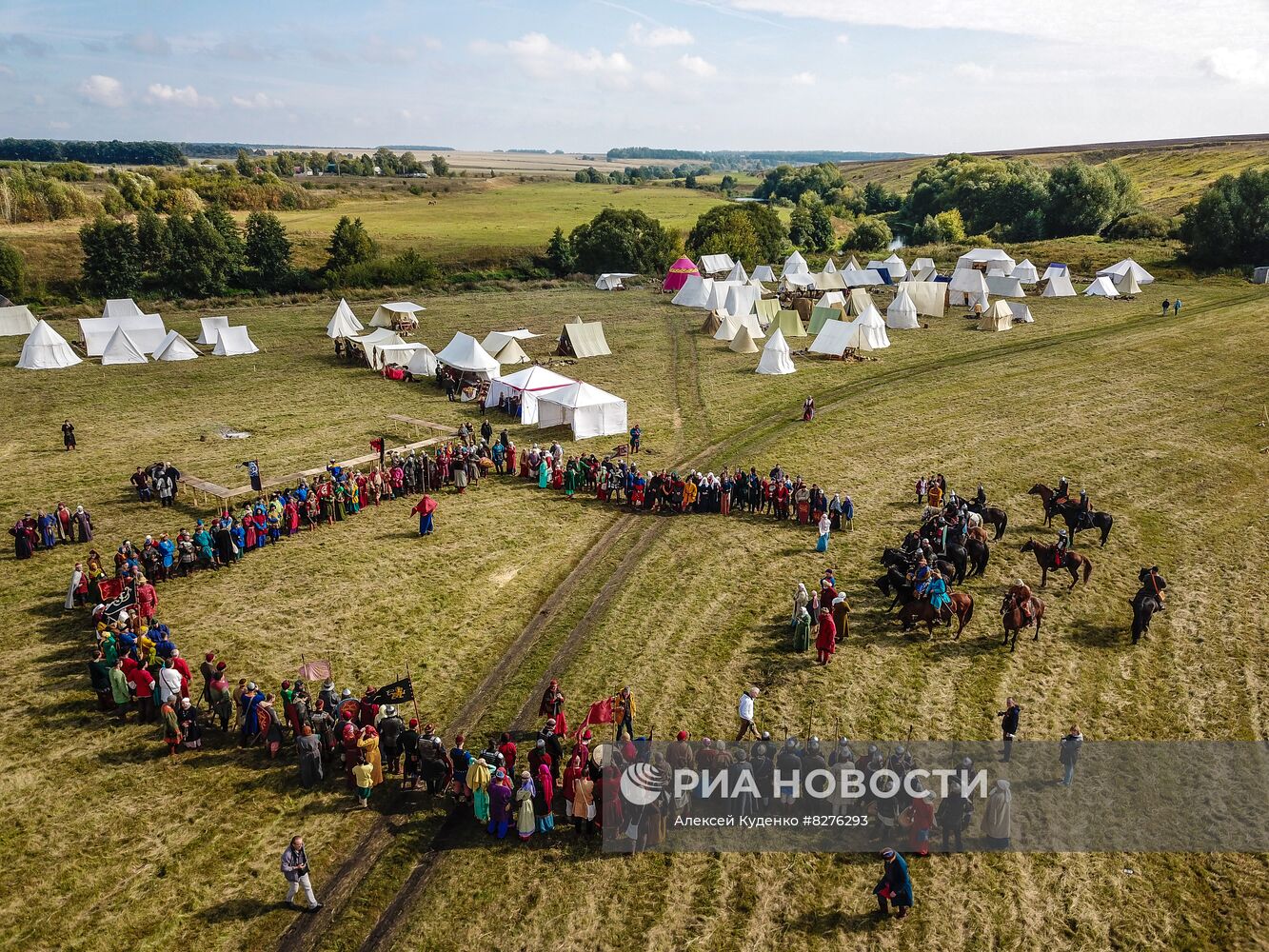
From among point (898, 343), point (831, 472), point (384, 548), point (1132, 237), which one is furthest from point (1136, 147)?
point (384, 548)

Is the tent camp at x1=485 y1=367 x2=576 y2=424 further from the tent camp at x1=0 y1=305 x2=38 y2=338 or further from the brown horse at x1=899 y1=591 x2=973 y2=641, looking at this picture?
the tent camp at x1=0 y1=305 x2=38 y2=338

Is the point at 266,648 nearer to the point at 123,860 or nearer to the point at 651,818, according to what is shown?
the point at 123,860

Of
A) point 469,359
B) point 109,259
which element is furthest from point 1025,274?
point 109,259

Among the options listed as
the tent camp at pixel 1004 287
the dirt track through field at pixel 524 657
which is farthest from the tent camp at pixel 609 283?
the dirt track through field at pixel 524 657

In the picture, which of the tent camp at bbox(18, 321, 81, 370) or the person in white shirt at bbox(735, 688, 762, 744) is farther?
the tent camp at bbox(18, 321, 81, 370)

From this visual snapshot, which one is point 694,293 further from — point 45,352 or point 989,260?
point 45,352

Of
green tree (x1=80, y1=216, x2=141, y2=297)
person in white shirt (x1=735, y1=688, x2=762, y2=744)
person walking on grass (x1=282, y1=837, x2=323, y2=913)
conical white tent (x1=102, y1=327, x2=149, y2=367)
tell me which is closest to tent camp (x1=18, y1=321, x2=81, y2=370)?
conical white tent (x1=102, y1=327, x2=149, y2=367)
